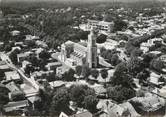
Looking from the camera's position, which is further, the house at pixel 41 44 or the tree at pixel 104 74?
the house at pixel 41 44

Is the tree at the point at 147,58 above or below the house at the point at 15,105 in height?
below

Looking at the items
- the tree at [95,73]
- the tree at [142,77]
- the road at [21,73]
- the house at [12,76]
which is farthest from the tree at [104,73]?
the house at [12,76]

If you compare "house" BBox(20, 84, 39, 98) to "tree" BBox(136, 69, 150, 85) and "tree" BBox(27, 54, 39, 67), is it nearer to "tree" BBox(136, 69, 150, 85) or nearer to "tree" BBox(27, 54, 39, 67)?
"tree" BBox(27, 54, 39, 67)

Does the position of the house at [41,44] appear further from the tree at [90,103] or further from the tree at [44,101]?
the tree at [90,103]

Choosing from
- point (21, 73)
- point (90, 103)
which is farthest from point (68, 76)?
point (90, 103)

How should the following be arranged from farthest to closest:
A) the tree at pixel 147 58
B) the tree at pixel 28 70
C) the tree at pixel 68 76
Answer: the tree at pixel 147 58 < the tree at pixel 28 70 < the tree at pixel 68 76

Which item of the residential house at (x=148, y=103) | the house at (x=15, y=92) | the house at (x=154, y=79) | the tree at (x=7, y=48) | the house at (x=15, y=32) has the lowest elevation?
the house at (x=154, y=79)

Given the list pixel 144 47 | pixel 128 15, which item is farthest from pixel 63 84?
pixel 128 15

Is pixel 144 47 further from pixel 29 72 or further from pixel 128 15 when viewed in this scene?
pixel 128 15
